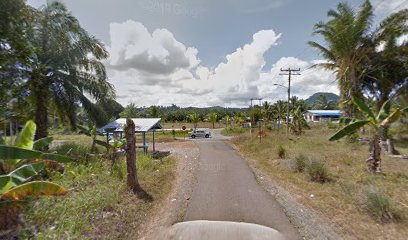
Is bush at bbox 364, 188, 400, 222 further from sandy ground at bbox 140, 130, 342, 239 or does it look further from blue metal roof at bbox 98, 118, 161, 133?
blue metal roof at bbox 98, 118, 161, 133

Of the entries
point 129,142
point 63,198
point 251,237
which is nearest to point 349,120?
point 251,237

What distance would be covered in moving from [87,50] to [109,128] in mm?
5783

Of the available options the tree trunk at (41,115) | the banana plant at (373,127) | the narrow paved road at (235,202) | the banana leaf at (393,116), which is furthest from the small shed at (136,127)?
the banana leaf at (393,116)

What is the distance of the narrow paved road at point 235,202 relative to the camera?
16.8ft

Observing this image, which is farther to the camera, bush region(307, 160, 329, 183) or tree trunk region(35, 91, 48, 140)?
tree trunk region(35, 91, 48, 140)

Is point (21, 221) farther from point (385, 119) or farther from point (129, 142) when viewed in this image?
point (385, 119)

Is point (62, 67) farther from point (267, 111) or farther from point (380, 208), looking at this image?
A: point (267, 111)

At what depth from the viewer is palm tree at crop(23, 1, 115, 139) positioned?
13445 millimetres

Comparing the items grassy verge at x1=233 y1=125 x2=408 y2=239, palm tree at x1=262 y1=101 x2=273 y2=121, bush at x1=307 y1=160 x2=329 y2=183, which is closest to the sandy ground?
grassy verge at x1=233 y1=125 x2=408 y2=239

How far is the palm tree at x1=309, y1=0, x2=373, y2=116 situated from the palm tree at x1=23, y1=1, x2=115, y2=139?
17.1 m

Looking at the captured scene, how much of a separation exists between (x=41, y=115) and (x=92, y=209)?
1242 centimetres

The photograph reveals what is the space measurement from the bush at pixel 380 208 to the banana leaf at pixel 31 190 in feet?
21.5

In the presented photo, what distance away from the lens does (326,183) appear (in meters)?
7.56

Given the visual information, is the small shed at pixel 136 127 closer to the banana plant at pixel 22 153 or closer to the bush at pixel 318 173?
the banana plant at pixel 22 153
